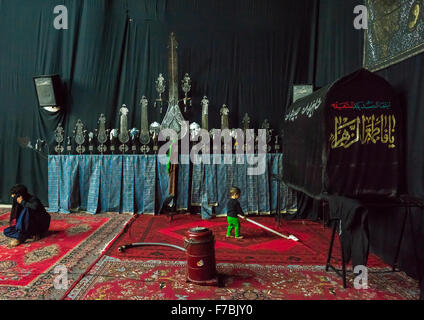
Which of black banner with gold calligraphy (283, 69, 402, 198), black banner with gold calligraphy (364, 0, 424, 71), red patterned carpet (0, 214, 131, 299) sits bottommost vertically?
red patterned carpet (0, 214, 131, 299)

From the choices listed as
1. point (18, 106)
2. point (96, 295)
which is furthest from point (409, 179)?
point (18, 106)

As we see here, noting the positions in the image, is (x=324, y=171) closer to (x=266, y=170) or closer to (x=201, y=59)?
(x=266, y=170)

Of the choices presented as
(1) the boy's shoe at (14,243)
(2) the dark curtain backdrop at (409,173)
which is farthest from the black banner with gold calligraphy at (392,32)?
(1) the boy's shoe at (14,243)

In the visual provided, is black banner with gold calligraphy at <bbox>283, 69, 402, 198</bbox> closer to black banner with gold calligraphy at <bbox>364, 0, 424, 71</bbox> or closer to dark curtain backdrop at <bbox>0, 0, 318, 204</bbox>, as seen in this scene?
black banner with gold calligraphy at <bbox>364, 0, 424, 71</bbox>

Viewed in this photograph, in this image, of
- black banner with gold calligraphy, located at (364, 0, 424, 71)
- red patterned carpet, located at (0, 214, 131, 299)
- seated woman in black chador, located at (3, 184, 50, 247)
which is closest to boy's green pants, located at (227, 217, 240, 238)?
red patterned carpet, located at (0, 214, 131, 299)

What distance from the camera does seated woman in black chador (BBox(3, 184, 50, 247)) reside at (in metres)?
3.39

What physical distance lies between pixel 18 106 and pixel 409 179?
20.1 feet

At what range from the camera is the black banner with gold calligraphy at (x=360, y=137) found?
286 centimetres

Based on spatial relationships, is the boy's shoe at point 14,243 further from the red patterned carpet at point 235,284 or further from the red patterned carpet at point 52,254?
the red patterned carpet at point 235,284

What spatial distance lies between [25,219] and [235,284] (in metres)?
2.48

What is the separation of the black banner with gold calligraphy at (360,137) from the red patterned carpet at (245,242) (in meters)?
0.75

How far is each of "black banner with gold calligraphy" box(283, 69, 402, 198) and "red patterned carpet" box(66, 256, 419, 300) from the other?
784 mm

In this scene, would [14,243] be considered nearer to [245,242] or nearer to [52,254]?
[52,254]

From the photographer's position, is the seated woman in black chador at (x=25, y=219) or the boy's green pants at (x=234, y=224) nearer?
the seated woman in black chador at (x=25, y=219)
